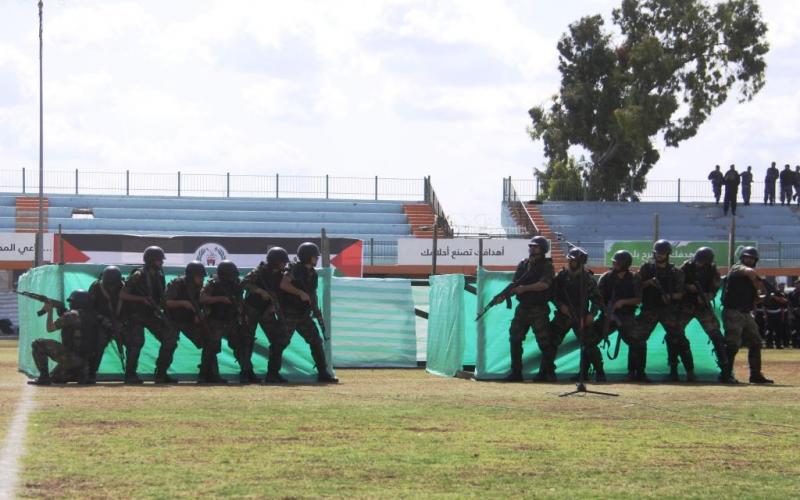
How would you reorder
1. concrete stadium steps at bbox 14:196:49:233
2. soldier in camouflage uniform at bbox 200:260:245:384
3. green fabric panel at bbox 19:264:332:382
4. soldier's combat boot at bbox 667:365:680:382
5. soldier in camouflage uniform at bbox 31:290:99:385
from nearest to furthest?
soldier in camouflage uniform at bbox 31:290:99:385, soldier in camouflage uniform at bbox 200:260:245:384, green fabric panel at bbox 19:264:332:382, soldier's combat boot at bbox 667:365:680:382, concrete stadium steps at bbox 14:196:49:233

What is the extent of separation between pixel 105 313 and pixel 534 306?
5038 millimetres

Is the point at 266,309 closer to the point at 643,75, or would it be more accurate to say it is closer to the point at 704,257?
the point at 704,257

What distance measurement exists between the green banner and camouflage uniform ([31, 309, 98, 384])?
861 inches

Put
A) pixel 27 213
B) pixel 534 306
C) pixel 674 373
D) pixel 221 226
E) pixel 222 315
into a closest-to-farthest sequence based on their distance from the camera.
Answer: pixel 222 315 < pixel 534 306 < pixel 674 373 < pixel 27 213 < pixel 221 226

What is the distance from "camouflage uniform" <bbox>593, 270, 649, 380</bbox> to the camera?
1733 cm

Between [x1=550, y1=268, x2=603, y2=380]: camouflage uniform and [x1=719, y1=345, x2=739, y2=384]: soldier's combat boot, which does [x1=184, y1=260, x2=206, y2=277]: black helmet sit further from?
[x1=719, y1=345, x2=739, y2=384]: soldier's combat boot

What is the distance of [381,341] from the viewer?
71.3ft

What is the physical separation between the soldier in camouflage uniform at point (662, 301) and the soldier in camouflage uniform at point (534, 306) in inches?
45.1

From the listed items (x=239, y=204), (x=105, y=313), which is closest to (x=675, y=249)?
(x=239, y=204)

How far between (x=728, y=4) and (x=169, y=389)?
38859 millimetres

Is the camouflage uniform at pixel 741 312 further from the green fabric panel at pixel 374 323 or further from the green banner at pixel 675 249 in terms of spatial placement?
the green banner at pixel 675 249

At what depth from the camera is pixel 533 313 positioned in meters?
17.1

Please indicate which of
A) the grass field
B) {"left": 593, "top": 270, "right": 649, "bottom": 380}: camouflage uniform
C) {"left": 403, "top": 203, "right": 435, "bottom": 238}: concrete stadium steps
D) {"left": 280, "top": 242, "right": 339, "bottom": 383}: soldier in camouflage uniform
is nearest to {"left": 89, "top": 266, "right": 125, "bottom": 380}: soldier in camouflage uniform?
the grass field

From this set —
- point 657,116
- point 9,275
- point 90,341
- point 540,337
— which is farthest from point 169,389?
point 657,116
